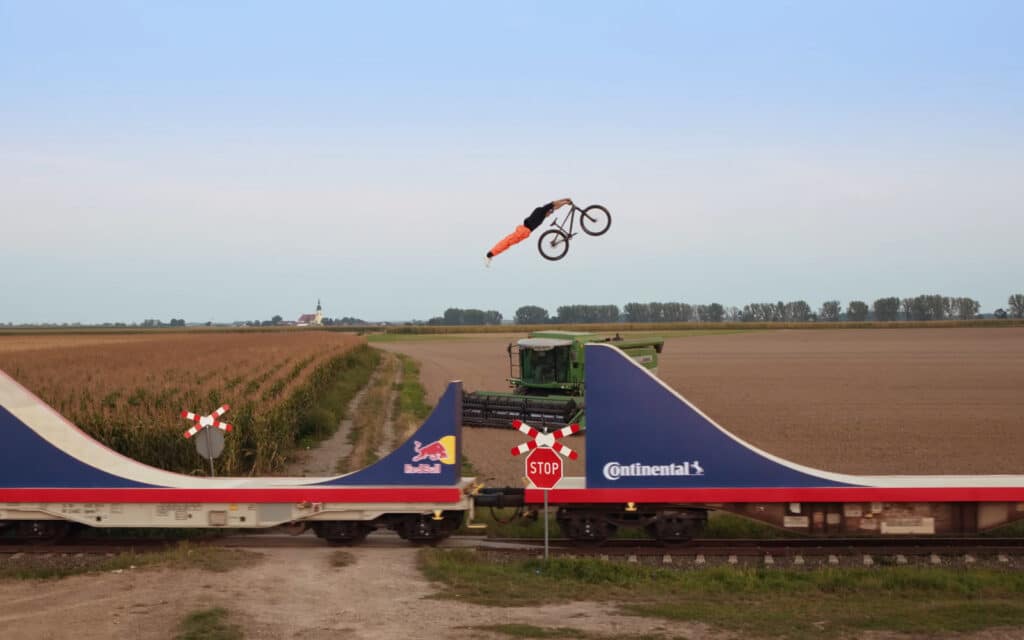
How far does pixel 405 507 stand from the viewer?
1182cm

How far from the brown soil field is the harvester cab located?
91cm

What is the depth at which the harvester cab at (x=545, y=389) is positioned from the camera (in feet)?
90.7

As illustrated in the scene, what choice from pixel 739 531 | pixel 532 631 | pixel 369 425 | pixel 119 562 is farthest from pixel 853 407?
pixel 119 562

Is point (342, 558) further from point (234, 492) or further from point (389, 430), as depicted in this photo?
point (389, 430)

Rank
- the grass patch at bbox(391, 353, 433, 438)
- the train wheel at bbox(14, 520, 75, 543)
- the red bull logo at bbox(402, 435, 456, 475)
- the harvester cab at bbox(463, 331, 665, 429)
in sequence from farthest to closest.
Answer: the grass patch at bbox(391, 353, 433, 438)
the harvester cab at bbox(463, 331, 665, 429)
the train wheel at bbox(14, 520, 75, 543)
the red bull logo at bbox(402, 435, 456, 475)

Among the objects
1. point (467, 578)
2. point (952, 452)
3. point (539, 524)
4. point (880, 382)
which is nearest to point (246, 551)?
point (467, 578)

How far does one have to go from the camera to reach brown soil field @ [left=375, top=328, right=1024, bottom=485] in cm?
2045

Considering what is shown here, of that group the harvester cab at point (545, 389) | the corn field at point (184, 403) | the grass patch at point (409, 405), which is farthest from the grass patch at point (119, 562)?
the harvester cab at point (545, 389)

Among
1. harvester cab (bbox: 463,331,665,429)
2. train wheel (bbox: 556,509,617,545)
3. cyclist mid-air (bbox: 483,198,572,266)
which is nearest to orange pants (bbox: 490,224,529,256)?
cyclist mid-air (bbox: 483,198,572,266)

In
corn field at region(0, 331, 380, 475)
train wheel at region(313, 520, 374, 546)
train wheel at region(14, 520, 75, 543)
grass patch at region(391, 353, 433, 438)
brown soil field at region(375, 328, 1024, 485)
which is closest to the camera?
train wheel at region(313, 520, 374, 546)

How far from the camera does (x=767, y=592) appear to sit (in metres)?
10.2

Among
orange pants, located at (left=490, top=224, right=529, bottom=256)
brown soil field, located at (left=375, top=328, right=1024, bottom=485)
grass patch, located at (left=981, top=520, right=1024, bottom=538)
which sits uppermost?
orange pants, located at (left=490, top=224, right=529, bottom=256)

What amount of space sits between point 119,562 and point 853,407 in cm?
2723

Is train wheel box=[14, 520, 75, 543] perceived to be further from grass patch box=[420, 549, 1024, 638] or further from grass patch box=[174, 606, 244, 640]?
grass patch box=[420, 549, 1024, 638]
